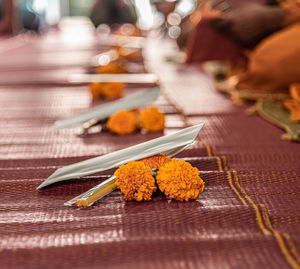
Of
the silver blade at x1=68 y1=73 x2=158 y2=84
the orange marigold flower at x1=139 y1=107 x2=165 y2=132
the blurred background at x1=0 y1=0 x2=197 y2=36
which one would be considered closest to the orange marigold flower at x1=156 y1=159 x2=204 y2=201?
the orange marigold flower at x1=139 y1=107 x2=165 y2=132

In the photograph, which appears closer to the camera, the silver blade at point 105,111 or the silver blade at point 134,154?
the silver blade at point 134,154

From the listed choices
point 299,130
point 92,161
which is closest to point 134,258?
point 92,161

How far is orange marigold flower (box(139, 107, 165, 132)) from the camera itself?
829 millimetres

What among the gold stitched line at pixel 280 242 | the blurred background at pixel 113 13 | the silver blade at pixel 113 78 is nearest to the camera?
the gold stitched line at pixel 280 242

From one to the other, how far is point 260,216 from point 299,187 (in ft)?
0.47

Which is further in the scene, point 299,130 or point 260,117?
point 260,117

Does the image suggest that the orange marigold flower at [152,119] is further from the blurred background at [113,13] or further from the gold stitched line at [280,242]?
the blurred background at [113,13]

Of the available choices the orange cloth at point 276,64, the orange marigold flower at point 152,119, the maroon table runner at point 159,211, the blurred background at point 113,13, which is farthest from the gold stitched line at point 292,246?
the blurred background at point 113,13

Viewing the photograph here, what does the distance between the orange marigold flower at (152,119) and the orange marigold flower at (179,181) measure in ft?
1.04

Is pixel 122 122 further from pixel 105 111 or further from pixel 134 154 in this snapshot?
pixel 134 154

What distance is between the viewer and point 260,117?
102 cm

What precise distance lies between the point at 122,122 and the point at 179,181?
0.35 m

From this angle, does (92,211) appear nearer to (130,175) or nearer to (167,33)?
(130,175)

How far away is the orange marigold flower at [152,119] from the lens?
0.83 meters
